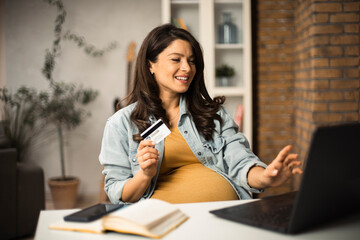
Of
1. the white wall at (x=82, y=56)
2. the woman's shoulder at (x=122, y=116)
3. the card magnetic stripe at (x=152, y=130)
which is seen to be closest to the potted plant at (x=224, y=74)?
the white wall at (x=82, y=56)

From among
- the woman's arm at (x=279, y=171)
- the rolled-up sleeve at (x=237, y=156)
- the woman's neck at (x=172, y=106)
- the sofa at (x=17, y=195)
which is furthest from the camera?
the sofa at (x=17, y=195)

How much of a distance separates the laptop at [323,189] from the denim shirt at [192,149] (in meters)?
0.50

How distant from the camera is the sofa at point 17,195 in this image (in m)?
2.79

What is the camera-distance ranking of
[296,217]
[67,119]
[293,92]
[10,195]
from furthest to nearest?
1. [67,119]
2. [293,92]
3. [10,195]
4. [296,217]

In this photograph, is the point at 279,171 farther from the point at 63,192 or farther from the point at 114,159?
the point at 63,192

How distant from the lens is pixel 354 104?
298 cm

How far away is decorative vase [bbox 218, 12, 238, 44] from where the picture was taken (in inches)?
141

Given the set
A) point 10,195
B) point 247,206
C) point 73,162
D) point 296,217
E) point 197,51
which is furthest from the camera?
point 73,162

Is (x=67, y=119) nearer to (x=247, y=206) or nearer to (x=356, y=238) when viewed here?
(x=247, y=206)

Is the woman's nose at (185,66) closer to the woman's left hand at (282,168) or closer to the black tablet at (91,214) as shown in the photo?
the woman's left hand at (282,168)

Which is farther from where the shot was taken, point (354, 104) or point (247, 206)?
point (354, 104)

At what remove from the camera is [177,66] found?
1.71 meters

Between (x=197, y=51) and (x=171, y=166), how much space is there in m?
0.54

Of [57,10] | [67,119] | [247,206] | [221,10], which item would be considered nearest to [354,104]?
[221,10]
